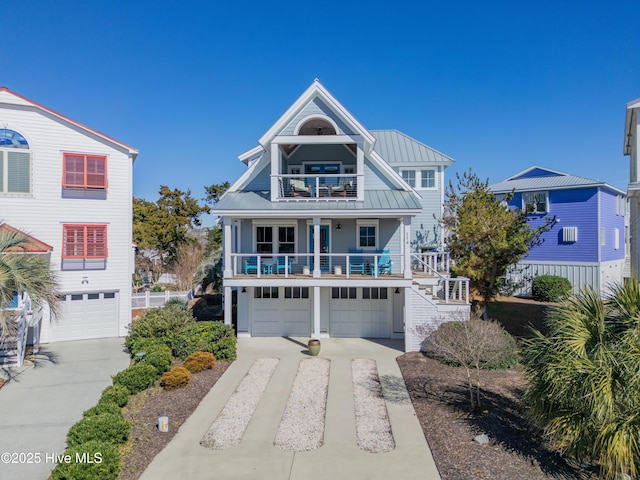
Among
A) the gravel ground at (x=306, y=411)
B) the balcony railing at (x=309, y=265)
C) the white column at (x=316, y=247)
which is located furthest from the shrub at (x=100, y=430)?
the white column at (x=316, y=247)

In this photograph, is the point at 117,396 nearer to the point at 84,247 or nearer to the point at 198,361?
the point at 198,361

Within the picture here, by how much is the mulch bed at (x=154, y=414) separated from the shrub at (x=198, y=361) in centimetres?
21

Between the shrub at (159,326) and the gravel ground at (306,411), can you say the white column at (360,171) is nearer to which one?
the gravel ground at (306,411)

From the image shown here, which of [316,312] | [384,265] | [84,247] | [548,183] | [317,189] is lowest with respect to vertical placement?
[316,312]

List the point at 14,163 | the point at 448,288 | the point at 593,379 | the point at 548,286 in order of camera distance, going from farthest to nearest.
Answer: the point at 548,286
the point at 14,163
the point at 448,288
the point at 593,379

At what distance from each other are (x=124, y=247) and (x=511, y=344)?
18.0 metres

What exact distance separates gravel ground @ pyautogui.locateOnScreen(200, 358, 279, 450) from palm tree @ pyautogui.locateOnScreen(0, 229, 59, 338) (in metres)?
7.05

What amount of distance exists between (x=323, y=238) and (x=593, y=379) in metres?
13.7

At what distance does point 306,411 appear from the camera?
10.8 metres

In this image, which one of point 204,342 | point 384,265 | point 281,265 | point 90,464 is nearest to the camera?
point 90,464

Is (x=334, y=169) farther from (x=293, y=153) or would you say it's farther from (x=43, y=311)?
(x=43, y=311)

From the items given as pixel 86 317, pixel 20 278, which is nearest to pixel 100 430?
pixel 20 278

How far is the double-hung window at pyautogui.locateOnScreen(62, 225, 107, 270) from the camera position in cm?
1808

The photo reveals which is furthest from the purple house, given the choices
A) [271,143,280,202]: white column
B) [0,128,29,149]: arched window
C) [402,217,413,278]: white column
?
[0,128,29,149]: arched window
